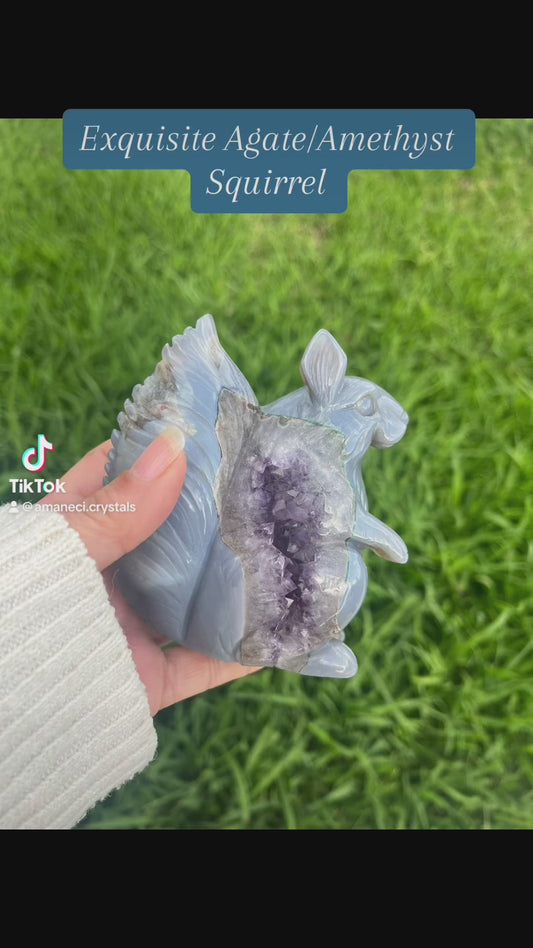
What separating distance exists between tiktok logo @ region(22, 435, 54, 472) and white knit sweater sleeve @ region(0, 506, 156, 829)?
0.26 ft

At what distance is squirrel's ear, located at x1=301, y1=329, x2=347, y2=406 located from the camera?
97 cm

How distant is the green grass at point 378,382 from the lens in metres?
1.05

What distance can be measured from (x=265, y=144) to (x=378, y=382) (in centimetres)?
43

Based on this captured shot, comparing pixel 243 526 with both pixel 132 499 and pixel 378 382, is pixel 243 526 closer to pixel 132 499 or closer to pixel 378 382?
pixel 132 499

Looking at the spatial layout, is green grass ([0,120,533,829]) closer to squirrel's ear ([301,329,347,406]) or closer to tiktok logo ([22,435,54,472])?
tiktok logo ([22,435,54,472])

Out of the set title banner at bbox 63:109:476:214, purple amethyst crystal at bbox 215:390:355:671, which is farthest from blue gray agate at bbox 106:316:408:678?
title banner at bbox 63:109:476:214

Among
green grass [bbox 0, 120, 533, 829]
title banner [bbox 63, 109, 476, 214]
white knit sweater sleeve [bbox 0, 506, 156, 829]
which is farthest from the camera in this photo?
green grass [bbox 0, 120, 533, 829]

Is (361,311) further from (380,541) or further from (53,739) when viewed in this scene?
(53,739)

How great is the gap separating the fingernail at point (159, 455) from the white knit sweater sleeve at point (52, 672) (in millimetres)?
97

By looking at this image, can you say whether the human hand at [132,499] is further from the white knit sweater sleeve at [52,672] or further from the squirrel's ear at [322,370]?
the squirrel's ear at [322,370]

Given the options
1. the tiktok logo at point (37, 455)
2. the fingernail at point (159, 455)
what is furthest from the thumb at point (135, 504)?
the tiktok logo at point (37, 455)

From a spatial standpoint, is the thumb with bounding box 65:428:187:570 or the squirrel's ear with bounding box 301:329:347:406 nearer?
the thumb with bounding box 65:428:187:570

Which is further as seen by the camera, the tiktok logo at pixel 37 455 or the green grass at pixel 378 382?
the green grass at pixel 378 382

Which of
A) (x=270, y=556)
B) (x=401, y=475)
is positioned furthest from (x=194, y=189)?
(x=401, y=475)
